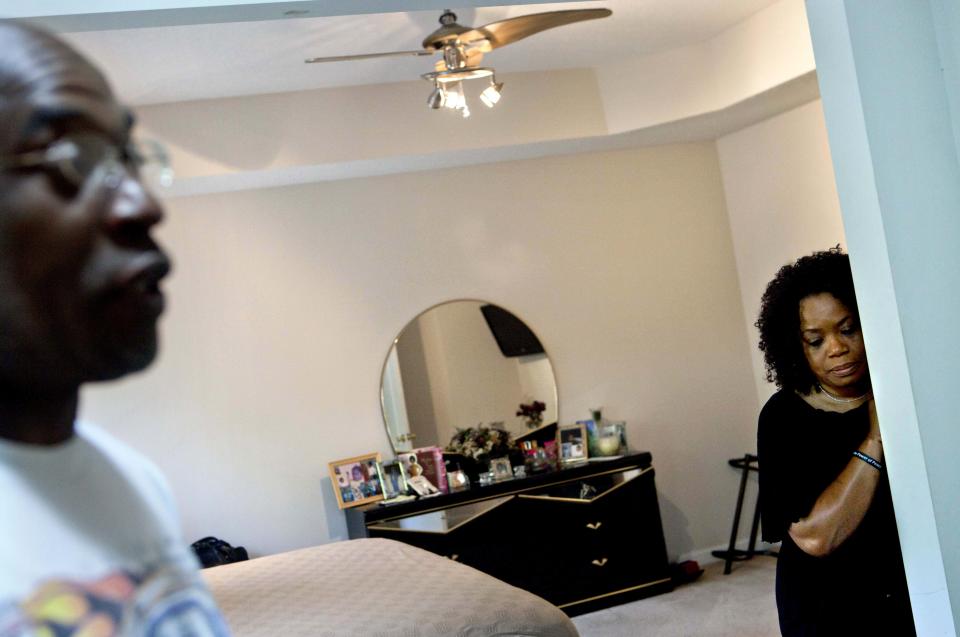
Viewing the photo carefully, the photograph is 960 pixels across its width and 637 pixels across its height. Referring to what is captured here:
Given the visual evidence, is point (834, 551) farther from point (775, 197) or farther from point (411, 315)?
point (775, 197)

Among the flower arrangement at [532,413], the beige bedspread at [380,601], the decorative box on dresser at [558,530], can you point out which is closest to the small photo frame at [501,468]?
the decorative box on dresser at [558,530]

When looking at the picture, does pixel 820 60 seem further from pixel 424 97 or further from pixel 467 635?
pixel 424 97

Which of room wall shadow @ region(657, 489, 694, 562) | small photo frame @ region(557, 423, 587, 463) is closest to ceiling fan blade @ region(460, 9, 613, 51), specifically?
small photo frame @ region(557, 423, 587, 463)

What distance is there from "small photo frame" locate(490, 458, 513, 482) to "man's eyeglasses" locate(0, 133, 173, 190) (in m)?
4.95

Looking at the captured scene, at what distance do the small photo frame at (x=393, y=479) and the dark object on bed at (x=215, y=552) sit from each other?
718mm

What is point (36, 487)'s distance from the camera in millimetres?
508

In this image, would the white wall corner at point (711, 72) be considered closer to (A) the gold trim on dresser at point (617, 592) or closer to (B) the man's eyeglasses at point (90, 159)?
(A) the gold trim on dresser at point (617, 592)

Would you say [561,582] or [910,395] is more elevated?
[910,395]

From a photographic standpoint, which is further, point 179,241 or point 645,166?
point 645,166

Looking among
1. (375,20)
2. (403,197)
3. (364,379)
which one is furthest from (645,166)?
(375,20)

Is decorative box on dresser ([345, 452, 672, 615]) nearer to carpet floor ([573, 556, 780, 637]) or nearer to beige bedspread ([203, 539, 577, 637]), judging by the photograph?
carpet floor ([573, 556, 780, 637])

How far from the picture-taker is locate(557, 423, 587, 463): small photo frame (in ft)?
18.6

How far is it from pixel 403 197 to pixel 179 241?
1.14 meters

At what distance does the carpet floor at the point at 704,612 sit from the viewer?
4785mm
